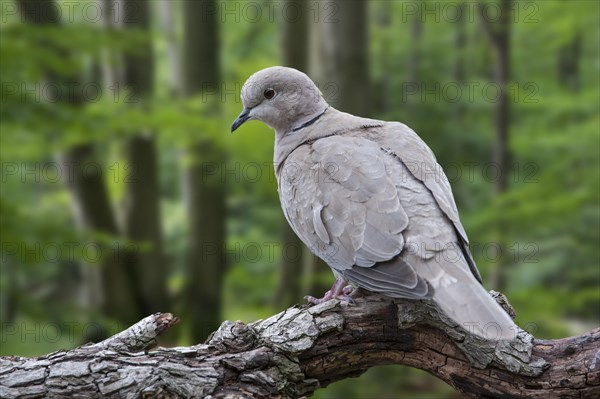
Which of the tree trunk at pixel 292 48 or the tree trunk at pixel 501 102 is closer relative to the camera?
the tree trunk at pixel 501 102

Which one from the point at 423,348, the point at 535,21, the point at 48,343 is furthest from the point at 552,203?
the point at 48,343

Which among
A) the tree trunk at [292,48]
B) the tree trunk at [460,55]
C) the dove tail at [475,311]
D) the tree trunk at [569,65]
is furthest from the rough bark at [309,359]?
the tree trunk at [569,65]

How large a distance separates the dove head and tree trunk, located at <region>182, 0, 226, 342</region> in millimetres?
4356

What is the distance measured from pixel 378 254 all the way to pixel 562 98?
17.9 feet

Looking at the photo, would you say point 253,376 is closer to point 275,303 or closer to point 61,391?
point 61,391

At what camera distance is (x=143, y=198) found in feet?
30.6

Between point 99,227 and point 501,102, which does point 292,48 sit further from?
point 99,227

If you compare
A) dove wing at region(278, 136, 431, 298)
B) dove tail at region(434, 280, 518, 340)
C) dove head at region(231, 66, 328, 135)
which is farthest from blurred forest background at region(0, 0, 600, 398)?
dove tail at region(434, 280, 518, 340)

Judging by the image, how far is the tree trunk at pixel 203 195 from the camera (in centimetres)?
860

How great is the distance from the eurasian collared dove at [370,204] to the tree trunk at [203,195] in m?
4.44

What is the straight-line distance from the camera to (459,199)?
8969 mm

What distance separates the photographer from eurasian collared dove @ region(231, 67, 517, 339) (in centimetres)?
261

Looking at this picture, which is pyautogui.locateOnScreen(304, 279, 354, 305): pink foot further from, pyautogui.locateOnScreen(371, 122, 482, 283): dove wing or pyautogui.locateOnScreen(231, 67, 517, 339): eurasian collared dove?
pyautogui.locateOnScreen(371, 122, 482, 283): dove wing

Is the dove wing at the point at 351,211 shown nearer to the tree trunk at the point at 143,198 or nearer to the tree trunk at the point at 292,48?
the tree trunk at the point at 292,48
